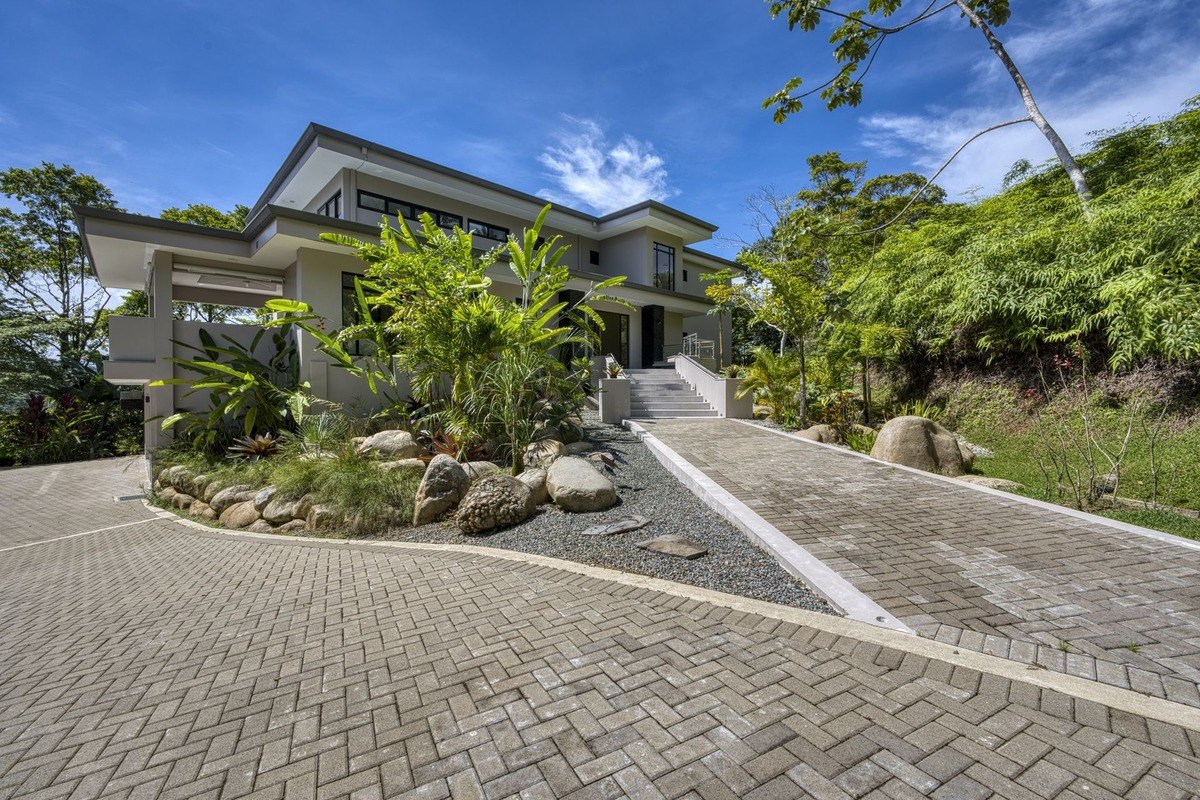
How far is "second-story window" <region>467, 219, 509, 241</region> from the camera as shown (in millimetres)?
16703

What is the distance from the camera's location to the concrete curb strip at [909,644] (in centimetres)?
230

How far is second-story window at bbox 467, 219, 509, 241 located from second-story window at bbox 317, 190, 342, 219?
394 centimetres

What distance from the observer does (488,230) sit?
56.6 feet

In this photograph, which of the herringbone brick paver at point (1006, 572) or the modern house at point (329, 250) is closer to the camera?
the herringbone brick paver at point (1006, 572)

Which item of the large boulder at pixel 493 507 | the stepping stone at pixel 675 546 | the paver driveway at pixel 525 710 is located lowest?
the paver driveway at pixel 525 710

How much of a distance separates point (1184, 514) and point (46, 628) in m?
11.0

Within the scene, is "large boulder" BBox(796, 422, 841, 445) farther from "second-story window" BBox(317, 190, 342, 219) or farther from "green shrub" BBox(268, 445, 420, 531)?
"second-story window" BBox(317, 190, 342, 219)

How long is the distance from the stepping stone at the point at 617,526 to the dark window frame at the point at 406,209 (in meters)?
10.7

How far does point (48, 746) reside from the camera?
235 cm

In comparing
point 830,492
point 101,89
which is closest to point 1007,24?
point 830,492

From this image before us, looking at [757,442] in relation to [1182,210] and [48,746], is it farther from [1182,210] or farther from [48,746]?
[48,746]

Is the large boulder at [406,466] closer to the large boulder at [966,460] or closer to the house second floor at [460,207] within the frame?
the house second floor at [460,207]

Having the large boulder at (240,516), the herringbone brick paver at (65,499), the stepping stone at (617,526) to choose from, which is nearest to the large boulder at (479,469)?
the stepping stone at (617,526)

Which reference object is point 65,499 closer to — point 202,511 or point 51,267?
point 202,511
